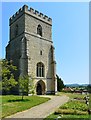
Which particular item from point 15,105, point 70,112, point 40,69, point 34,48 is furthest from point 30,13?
point 70,112

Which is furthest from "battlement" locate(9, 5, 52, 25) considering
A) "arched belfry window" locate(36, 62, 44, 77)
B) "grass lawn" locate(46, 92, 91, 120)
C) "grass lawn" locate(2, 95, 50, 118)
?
"grass lawn" locate(46, 92, 91, 120)

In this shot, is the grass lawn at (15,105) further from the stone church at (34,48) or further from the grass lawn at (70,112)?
the stone church at (34,48)

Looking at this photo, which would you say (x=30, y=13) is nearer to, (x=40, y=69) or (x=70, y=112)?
(x=40, y=69)

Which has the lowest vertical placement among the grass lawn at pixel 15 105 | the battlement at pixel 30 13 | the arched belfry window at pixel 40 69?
the grass lawn at pixel 15 105

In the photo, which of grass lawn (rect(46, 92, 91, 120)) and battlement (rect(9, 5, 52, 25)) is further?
battlement (rect(9, 5, 52, 25))

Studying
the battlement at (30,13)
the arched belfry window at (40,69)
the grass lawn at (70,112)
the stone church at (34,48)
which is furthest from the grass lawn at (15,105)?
the battlement at (30,13)

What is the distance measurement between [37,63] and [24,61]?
340cm

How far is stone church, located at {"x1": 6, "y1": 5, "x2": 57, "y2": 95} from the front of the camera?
102 ft

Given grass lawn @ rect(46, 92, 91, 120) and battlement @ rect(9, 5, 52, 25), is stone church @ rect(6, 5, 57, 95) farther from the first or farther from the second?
grass lawn @ rect(46, 92, 91, 120)

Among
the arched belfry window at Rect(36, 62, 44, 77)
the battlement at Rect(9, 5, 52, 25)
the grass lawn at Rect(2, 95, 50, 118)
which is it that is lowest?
the grass lawn at Rect(2, 95, 50, 118)

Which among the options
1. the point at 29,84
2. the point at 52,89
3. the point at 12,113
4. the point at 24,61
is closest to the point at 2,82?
the point at 12,113

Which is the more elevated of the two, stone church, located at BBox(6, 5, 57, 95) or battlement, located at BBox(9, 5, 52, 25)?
battlement, located at BBox(9, 5, 52, 25)

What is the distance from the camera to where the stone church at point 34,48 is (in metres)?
31.0

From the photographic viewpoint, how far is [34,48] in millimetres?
32812
